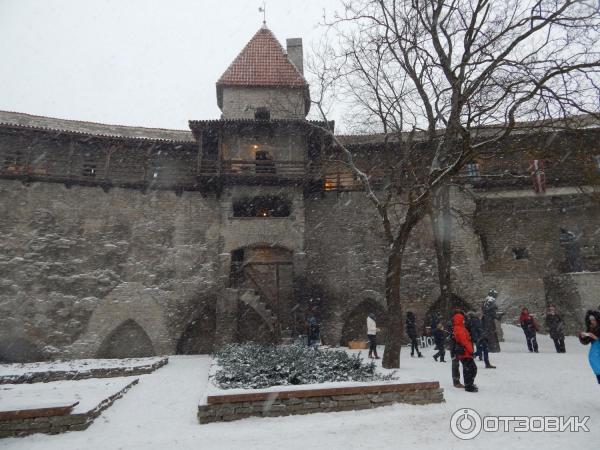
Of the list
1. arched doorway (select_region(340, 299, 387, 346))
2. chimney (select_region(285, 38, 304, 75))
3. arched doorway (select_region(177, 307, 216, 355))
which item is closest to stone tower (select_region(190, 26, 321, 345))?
arched doorway (select_region(177, 307, 216, 355))

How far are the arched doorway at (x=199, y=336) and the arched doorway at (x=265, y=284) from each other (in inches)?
73.9

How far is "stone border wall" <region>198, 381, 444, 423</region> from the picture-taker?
5297 millimetres

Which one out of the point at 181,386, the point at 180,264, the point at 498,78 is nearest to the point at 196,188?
the point at 180,264

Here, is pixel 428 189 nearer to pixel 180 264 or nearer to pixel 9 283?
pixel 180 264

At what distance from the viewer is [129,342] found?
55.7ft

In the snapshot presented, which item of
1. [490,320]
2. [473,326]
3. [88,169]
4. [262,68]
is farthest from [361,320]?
[262,68]

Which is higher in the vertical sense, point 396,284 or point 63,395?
point 396,284

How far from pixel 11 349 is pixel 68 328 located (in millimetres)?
2190

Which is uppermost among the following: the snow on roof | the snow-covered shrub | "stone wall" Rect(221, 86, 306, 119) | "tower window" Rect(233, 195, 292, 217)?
"stone wall" Rect(221, 86, 306, 119)

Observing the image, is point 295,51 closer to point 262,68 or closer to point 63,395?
point 262,68

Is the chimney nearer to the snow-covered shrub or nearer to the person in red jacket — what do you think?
the snow-covered shrub

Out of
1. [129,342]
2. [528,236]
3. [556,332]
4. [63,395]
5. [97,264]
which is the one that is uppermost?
[528,236]

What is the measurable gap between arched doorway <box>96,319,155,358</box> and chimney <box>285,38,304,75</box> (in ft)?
57.9

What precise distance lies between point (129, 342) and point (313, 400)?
14160mm
